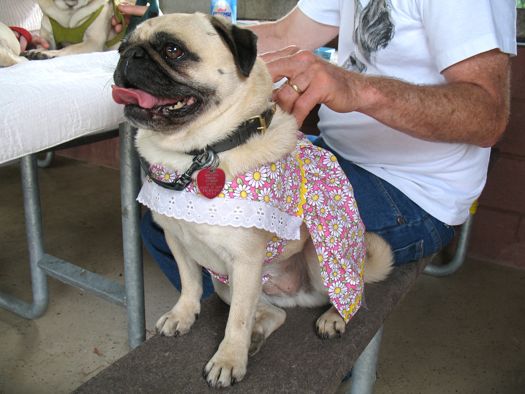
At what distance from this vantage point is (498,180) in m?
1.89

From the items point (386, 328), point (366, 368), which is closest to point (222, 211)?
point (366, 368)

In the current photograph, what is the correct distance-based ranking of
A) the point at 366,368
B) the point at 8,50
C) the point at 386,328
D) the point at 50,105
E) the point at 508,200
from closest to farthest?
the point at 50,105 < the point at 8,50 < the point at 366,368 < the point at 386,328 < the point at 508,200

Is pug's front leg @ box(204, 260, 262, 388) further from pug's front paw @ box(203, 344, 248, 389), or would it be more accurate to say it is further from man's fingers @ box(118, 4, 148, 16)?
man's fingers @ box(118, 4, 148, 16)

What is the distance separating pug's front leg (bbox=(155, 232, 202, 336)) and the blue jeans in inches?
7.2

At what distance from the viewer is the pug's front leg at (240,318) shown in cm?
75

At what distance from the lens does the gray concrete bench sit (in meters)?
0.73

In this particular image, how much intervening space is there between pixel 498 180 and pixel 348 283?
4.23 ft

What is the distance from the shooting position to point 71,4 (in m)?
1.41

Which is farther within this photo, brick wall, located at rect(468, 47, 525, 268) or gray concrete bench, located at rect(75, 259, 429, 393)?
brick wall, located at rect(468, 47, 525, 268)

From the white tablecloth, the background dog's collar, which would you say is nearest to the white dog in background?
the white tablecloth

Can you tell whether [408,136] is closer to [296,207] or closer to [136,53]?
[296,207]

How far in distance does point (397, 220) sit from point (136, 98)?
58cm

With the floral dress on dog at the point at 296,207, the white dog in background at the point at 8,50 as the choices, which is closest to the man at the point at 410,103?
the floral dress on dog at the point at 296,207

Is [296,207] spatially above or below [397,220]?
above
